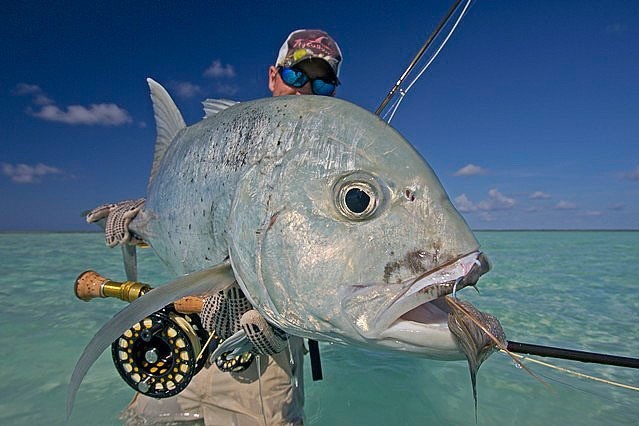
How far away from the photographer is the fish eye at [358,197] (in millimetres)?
1091

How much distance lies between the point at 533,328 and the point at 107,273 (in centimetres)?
967

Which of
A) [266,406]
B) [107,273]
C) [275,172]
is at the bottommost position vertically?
[266,406]

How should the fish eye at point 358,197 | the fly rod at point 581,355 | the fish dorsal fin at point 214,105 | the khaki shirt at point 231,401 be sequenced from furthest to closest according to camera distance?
1. the khaki shirt at point 231,401
2. the fish dorsal fin at point 214,105
3. the fly rod at point 581,355
4. the fish eye at point 358,197

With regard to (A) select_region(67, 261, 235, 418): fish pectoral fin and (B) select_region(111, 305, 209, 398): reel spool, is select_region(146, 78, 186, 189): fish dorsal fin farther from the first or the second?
(A) select_region(67, 261, 235, 418): fish pectoral fin

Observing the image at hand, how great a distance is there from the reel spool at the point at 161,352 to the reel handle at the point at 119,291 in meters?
0.10

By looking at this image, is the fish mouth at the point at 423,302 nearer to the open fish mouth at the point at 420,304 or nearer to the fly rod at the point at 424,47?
the open fish mouth at the point at 420,304

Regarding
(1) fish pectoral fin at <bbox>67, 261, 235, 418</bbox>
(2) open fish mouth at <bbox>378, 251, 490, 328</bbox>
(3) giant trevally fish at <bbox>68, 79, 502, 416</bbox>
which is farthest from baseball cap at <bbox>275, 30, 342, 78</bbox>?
(2) open fish mouth at <bbox>378, 251, 490, 328</bbox>

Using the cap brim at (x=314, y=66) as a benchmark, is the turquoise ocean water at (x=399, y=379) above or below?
below

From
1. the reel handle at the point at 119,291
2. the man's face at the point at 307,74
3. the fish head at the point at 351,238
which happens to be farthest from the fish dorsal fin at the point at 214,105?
the reel handle at the point at 119,291

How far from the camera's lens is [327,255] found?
3.50 feet

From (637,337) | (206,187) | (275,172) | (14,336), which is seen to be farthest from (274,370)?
(637,337)

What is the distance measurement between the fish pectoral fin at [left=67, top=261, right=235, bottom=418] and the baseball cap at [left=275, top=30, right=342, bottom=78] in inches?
56.8

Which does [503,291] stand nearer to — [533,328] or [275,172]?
[533,328]

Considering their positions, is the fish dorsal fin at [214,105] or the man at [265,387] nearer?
the fish dorsal fin at [214,105]
